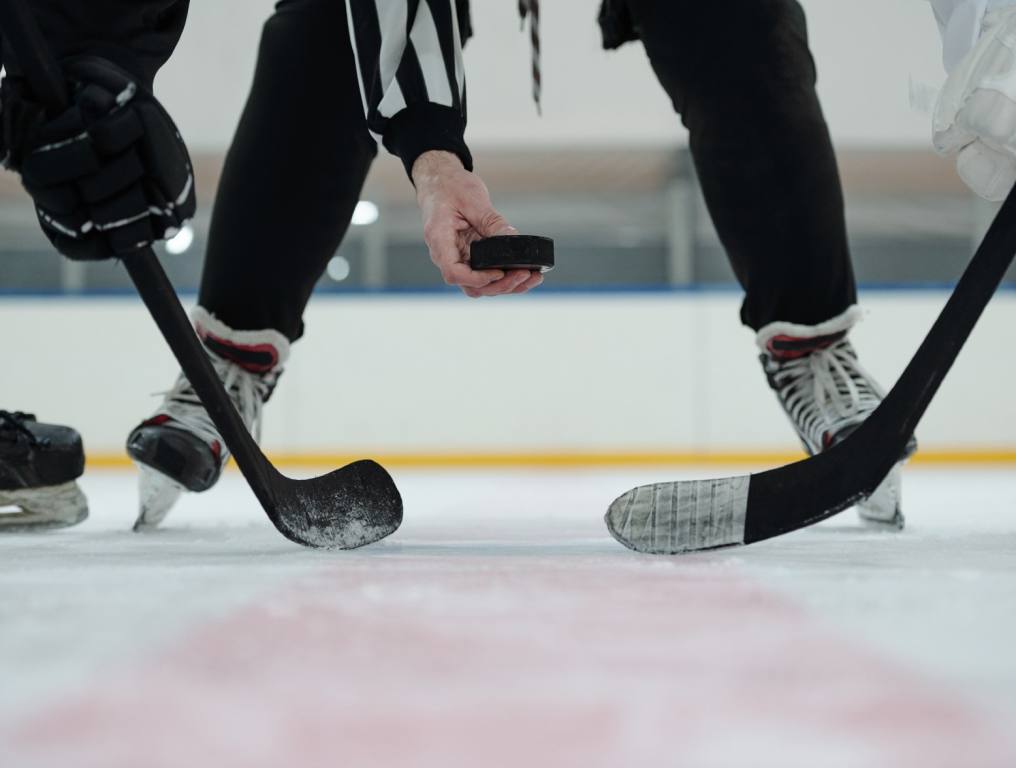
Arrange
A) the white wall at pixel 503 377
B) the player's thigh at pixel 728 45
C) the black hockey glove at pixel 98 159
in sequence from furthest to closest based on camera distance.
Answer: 1. the white wall at pixel 503 377
2. the player's thigh at pixel 728 45
3. the black hockey glove at pixel 98 159

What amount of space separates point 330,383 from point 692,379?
1.25 metres

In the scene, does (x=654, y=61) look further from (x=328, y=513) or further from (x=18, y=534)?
(x=18, y=534)

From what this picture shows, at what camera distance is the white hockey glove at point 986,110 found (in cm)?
69

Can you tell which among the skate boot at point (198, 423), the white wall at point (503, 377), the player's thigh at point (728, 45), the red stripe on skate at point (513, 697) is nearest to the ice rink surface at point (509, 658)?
the red stripe on skate at point (513, 697)

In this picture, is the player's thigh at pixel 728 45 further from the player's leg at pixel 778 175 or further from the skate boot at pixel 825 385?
the skate boot at pixel 825 385

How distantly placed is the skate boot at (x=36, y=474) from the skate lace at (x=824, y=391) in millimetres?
766

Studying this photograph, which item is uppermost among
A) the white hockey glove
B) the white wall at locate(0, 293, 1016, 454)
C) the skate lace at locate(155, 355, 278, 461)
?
the white hockey glove

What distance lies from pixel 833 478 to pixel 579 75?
4.09m

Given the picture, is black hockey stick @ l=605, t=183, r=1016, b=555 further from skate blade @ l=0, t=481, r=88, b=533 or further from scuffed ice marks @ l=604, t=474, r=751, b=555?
skate blade @ l=0, t=481, r=88, b=533

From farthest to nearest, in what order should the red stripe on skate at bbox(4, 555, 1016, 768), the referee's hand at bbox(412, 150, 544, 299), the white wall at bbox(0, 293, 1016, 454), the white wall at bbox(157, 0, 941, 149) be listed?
the white wall at bbox(157, 0, 941, 149) → the white wall at bbox(0, 293, 1016, 454) → the referee's hand at bbox(412, 150, 544, 299) → the red stripe on skate at bbox(4, 555, 1016, 768)

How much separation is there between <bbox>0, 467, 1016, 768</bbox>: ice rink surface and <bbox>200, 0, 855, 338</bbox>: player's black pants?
1.25ft

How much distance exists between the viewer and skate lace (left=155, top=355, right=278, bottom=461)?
0.97 meters

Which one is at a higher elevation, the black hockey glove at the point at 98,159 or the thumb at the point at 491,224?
the black hockey glove at the point at 98,159

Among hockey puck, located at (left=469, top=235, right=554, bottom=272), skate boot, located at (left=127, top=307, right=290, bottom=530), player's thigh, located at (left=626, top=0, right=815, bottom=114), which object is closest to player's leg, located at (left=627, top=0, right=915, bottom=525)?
player's thigh, located at (left=626, top=0, right=815, bottom=114)
